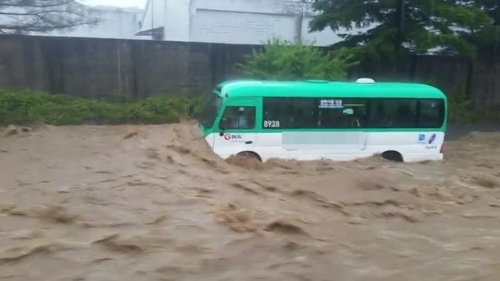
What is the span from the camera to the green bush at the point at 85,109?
16.1m

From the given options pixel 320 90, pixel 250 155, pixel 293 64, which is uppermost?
pixel 293 64

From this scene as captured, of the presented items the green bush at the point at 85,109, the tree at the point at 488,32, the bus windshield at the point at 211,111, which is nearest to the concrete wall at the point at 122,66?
the green bush at the point at 85,109

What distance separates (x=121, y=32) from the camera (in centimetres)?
3112

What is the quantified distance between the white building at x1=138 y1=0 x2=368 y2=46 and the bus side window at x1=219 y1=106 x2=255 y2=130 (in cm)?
1176

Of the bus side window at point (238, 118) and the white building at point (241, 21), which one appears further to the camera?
the white building at point (241, 21)

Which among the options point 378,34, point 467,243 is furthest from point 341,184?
point 378,34

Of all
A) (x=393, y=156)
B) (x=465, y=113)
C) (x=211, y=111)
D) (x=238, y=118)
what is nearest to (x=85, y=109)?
(x=211, y=111)

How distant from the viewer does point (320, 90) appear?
13.0 m

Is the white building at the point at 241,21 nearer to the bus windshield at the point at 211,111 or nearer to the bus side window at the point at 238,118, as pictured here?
the bus windshield at the point at 211,111

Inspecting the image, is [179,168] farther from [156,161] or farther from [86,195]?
[86,195]

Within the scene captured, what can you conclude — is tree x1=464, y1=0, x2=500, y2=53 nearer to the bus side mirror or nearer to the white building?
the white building

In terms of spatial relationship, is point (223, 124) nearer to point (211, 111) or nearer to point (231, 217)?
point (211, 111)

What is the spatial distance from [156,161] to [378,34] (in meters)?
9.63

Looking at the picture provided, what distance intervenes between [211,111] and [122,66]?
6.57 m
